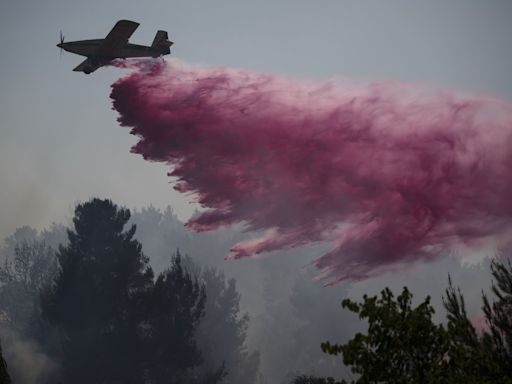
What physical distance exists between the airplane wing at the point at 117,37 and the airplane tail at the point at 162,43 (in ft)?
7.01

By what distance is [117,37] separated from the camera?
90.7 feet

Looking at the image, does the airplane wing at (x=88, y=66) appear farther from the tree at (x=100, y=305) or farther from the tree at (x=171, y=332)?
the tree at (x=171, y=332)

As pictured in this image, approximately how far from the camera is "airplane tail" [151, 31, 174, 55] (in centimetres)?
2969

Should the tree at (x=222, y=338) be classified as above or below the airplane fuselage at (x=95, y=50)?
below

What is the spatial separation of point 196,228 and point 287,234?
5656 millimetres

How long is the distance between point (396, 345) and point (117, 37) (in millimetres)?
24834

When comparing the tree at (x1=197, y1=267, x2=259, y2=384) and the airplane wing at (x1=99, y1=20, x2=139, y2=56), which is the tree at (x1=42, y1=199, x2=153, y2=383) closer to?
the tree at (x1=197, y1=267, x2=259, y2=384)

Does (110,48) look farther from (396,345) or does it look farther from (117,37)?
(396,345)

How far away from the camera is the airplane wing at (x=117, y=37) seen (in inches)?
1065

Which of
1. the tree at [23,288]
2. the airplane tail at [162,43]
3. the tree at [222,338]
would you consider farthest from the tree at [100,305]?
the tree at [23,288]

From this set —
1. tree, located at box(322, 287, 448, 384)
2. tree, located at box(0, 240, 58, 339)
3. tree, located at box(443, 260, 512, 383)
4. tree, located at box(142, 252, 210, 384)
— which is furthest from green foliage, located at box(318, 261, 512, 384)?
tree, located at box(0, 240, 58, 339)

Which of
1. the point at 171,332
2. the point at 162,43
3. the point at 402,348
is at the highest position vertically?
the point at 162,43

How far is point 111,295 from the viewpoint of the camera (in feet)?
125

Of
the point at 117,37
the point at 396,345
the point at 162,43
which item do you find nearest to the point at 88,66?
the point at 117,37
